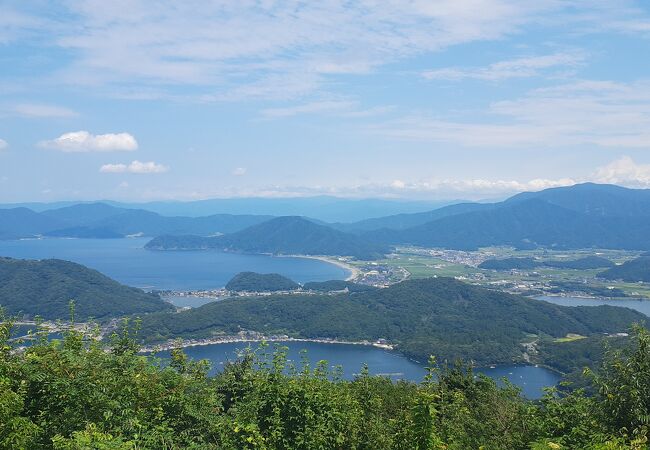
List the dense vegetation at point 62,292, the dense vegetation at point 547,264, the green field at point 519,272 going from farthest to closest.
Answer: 1. the dense vegetation at point 547,264
2. the green field at point 519,272
3. the dense vegetation at point 62,292

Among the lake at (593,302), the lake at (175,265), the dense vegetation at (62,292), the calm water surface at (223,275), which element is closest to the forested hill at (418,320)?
the calm water surface at (223,275)

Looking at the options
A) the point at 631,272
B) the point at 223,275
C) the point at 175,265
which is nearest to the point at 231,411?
the point at 223,275

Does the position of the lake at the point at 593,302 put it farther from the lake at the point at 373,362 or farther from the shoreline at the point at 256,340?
the shoreline at the point at 256,340

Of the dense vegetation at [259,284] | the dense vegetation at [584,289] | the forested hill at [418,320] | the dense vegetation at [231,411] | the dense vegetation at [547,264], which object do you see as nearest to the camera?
the dense vegetation at [231,411]

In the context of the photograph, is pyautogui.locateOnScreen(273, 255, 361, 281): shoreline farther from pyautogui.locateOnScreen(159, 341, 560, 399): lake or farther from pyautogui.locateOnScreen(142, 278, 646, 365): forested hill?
pyautogui.locateOnScreen(159, 341, 560, 399): lake

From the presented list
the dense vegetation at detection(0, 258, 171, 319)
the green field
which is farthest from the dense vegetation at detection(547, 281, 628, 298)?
the dense vegetation at detection(0, 258, 171, 319)

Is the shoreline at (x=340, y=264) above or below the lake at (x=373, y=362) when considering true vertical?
above
